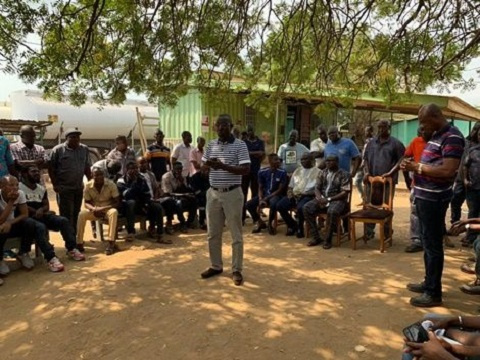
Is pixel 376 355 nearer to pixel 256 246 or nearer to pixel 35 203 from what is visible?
pixel 256 246

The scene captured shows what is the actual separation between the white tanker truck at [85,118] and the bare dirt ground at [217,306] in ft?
38.0

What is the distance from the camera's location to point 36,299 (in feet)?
14.9

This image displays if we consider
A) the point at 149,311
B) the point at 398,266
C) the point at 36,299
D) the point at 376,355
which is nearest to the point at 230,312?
the point at 149,311

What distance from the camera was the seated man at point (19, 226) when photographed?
206 inches

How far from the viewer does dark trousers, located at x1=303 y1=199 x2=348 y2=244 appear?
6492 mm

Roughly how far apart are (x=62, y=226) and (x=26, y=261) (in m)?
0.62

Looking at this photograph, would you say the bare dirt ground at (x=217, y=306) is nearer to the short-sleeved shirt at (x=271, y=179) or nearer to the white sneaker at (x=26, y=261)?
the white sneaker at (x=26, y=261)

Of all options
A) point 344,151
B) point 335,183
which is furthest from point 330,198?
point 344,151

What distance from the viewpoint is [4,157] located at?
5781 millimetres

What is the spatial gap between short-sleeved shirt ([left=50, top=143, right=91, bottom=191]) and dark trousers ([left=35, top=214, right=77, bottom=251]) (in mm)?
552

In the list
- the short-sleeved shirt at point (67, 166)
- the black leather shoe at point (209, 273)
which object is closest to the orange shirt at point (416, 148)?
the black leather shoe at point (209, 273)

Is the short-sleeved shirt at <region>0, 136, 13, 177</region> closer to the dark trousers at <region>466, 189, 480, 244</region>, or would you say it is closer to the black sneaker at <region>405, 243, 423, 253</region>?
the black sneaker at <region>405, 243, 423, 253</region>

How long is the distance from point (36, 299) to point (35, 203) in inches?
71.3

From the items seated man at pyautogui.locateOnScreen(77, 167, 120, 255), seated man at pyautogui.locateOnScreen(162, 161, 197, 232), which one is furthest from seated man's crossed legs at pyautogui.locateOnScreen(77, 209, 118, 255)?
seated man at pyautogui.locateOnScreen(162, 161, 197, 232)
